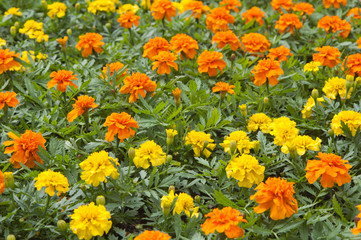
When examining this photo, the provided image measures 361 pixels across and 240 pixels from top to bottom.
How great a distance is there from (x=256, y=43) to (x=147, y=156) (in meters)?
1.41

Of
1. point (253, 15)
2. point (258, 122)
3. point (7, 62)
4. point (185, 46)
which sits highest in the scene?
point (7, 62)

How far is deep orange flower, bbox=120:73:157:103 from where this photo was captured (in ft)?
8.32

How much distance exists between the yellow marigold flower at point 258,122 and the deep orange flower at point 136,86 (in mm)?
573

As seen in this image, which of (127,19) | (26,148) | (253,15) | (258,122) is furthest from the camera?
(253,15)

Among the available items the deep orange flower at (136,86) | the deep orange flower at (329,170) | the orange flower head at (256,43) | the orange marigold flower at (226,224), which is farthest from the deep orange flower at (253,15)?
the orange marigold flower at (226,224)

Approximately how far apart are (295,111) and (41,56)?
5.83 ft

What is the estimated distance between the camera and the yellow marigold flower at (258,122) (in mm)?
2529

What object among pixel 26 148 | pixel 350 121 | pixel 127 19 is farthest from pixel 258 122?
pixel 127 19

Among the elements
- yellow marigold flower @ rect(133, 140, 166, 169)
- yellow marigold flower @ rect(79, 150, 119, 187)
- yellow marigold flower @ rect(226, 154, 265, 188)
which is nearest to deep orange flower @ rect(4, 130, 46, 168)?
yellow marigold flower @ rect(79, 150, 119, 187)

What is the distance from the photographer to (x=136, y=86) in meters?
2.54

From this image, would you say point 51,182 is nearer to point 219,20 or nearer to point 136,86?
point 136,86

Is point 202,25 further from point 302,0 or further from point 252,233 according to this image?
point 252,233

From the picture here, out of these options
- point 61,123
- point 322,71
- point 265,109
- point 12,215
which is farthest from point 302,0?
point 12,215

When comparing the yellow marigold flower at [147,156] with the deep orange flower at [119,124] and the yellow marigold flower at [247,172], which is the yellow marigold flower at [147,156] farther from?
the yellow marigold flower at [247,172]
